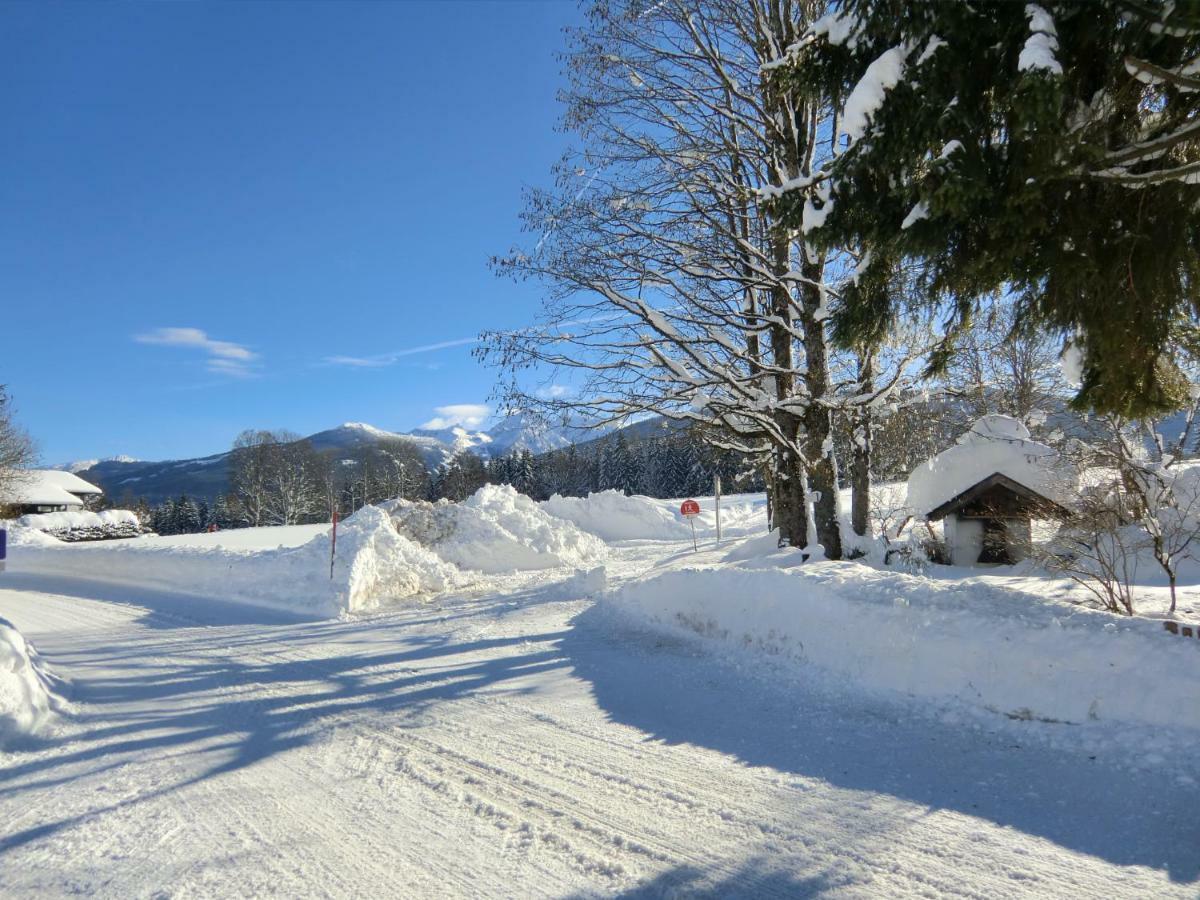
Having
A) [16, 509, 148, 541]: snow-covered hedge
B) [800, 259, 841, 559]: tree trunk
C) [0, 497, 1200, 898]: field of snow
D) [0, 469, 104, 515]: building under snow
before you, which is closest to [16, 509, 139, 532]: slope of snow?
[16, 509, 148, 541]: snow-covered hedge

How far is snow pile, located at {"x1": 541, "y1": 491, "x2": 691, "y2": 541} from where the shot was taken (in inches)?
1207

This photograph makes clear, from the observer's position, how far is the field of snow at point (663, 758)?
3254 millimetres

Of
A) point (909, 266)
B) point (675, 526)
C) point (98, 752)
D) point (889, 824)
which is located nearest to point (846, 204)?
point (909, 266)

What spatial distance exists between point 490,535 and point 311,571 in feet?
22.2

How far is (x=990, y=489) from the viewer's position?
1267cm

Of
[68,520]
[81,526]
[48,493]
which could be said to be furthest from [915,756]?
[48,493]

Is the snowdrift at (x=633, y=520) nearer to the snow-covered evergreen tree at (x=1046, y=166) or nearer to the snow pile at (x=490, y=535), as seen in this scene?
the snow pile at (x=490, y=535)

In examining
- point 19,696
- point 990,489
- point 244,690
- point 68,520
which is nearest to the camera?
point 19,696

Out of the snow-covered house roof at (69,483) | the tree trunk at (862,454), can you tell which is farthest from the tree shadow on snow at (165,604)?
the snow-covered house roof at (69,483)

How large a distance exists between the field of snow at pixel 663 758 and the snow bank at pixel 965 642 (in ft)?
0.07

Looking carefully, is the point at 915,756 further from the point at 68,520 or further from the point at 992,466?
the point at 68,520

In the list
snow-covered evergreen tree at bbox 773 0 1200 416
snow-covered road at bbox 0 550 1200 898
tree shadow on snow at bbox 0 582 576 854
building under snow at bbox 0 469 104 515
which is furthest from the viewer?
building under snow at bbox 0 469 104 515

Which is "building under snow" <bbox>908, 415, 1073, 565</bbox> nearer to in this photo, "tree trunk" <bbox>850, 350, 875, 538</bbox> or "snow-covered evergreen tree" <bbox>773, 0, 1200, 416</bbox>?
"tree trunk" <bbox>850, 350, 875, 538</bbox>

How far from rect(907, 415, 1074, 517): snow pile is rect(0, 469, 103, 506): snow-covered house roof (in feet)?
168
